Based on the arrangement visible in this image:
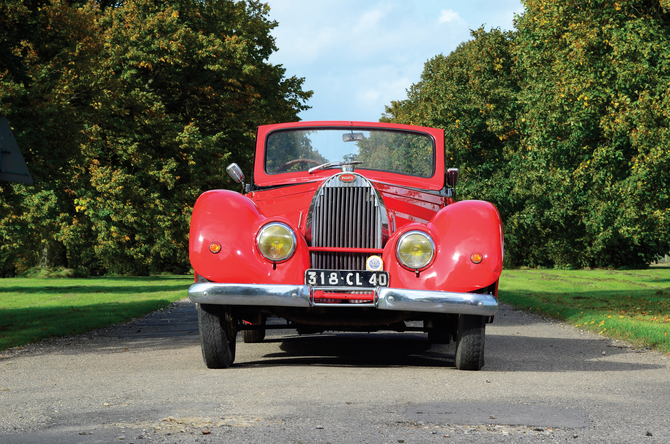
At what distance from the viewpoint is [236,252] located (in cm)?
661

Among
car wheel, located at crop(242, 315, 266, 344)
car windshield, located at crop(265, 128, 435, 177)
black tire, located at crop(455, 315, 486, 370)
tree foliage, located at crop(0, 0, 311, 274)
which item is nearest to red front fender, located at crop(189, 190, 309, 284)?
black tire, located at crop(455, 315, 486, 370)

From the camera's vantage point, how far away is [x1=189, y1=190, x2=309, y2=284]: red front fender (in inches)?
259

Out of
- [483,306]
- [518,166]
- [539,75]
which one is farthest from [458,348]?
[518,166]

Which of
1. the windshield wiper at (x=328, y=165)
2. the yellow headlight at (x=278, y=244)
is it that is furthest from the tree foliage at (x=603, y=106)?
the yellow headlight at (x=278, y=244)

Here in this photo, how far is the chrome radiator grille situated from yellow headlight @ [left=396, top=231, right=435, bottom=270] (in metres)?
0.31

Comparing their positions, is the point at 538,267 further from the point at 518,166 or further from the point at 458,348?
the point at 458,348

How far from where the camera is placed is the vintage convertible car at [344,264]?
249 inches

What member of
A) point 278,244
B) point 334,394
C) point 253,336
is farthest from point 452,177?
point 334,394

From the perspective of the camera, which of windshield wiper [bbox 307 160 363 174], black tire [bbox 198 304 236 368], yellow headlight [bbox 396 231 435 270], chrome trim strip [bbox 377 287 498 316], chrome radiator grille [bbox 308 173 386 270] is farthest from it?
windshield wiper [bbox 307 160 363 174]

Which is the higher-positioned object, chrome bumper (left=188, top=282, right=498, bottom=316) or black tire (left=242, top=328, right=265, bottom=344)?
chrome bumper (left=188, top=282, right=498, bottom=316)

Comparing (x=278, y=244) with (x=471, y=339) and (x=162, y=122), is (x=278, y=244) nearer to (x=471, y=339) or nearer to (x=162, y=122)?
(x=471, y=339)

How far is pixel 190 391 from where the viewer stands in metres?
5.55

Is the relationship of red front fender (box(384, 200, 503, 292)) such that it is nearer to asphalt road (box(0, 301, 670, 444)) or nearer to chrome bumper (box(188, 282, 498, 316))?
chrome bumper (box(188, 282, 498, 316))

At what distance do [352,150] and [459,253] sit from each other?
2502 mm
